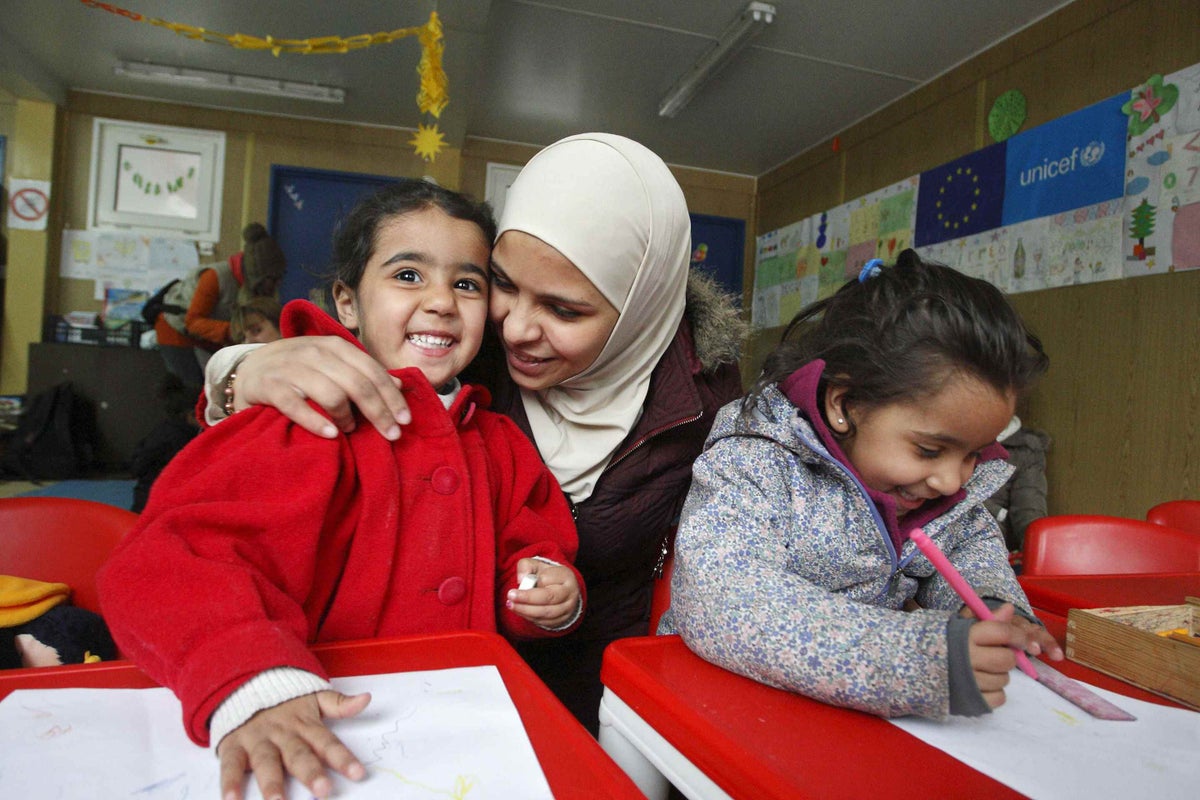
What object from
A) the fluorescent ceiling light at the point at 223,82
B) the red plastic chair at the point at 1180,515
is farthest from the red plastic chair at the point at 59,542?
the fluorescent ceiling light at the point at 223,82

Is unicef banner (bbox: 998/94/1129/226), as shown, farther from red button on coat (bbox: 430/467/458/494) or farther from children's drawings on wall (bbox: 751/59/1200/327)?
red button on coat (bbox: 430/467/458/494)

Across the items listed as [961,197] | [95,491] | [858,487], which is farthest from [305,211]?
[858,487]

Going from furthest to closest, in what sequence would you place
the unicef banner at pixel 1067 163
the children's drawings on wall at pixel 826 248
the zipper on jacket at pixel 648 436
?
1. the children's drawings on wall at pixel 826 248
2. the unicef banner at pixel 1067 163
3. the zipper on jacket at pixel 648 436

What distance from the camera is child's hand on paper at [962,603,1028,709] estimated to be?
1.83 feet

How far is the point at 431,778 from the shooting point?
1.45ft

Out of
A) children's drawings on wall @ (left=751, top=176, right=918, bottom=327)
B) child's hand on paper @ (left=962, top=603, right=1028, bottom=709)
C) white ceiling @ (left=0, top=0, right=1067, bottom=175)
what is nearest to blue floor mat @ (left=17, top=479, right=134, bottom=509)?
white ceiling @ (left=0, top=0, right=1067, bottom=175)

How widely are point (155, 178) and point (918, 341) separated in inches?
233

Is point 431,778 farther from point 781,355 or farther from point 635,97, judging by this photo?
point 635,97

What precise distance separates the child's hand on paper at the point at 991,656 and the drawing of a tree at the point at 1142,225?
9.81ft

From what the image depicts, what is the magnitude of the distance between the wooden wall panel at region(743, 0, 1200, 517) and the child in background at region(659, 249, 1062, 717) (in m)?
1.65

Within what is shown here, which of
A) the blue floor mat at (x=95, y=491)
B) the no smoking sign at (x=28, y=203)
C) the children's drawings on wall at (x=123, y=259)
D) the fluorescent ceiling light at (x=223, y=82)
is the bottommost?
the blue floor mat at (x=95, y=491)

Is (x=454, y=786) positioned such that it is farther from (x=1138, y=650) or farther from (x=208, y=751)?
(x=1138, y=650)

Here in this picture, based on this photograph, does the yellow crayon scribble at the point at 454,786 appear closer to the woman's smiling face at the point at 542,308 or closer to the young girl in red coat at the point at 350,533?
the young girl in red coat at the point at 350,533

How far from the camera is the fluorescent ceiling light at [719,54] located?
340 centimetres
